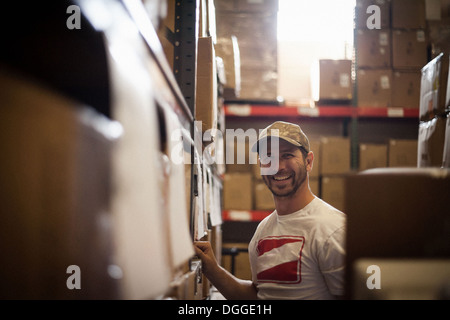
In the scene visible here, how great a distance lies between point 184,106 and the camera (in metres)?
0.71

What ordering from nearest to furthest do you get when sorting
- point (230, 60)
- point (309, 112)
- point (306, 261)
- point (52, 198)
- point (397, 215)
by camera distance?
1. point (52, 198)
2. point (397, 215)
3. point (306, 261)
4. point (230, 60)
5. point (309, 112)

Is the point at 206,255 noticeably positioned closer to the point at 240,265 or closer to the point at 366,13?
the point at 240,265

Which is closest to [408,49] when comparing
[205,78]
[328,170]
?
[328,170]

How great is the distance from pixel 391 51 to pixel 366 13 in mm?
367

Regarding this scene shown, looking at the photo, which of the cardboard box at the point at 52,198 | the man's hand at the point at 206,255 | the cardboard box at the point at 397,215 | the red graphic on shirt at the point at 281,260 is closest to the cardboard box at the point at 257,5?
the red graphic on shirt at the point at 281,260

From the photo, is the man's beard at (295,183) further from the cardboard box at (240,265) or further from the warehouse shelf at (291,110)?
the warehouse shelf at (291,110)

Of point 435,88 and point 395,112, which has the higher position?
point 395,112

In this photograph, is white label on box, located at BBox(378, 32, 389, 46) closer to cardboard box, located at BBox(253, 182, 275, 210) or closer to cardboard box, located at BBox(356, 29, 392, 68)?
cardboard box, located at BBox(356, 29, 392, 68)

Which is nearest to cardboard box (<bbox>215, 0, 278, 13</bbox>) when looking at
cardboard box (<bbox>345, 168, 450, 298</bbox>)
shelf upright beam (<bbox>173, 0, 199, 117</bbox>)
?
shelf upright beam (<bbox>173, 0, 199, 117</bbox>)

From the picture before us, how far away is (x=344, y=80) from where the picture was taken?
3029 mm

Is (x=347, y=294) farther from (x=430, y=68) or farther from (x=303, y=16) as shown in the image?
(x=303, y=16)

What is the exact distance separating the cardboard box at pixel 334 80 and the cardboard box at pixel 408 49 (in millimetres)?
366
